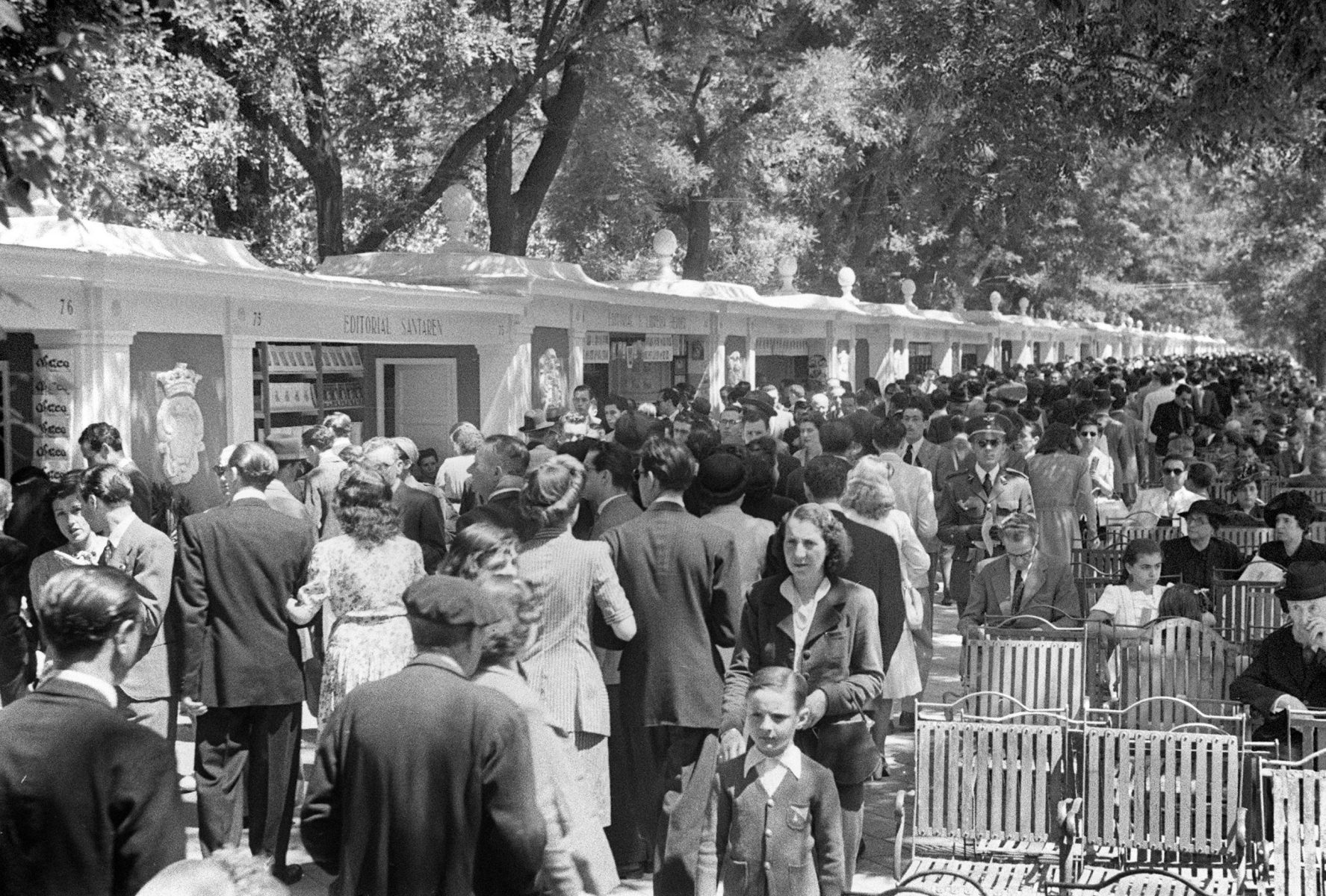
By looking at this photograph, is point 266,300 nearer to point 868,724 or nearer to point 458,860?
point 868,724

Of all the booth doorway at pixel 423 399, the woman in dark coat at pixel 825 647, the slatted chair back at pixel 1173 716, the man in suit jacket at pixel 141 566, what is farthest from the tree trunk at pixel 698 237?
the woman in dark coat at pixel 825 647

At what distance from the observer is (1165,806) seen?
6.01 metres

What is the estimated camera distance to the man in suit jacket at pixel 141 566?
6.59 m

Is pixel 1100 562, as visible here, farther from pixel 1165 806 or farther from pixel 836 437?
pixel 1165 806

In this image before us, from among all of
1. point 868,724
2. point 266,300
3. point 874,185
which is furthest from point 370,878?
point 874,185

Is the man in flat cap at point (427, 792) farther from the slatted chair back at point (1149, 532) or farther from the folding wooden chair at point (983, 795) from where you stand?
the slatted chair back at point (1149, 532)

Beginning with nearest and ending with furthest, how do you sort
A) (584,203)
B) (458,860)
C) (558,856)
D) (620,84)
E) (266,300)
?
(458,860)
(558,856)
(266,300)
(620,84)
(584,203)

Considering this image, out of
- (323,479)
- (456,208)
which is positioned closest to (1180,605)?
(323,479)

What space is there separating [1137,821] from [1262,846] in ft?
1.36

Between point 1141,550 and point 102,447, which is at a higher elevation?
point 102,447

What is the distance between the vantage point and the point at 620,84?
24.4 meters

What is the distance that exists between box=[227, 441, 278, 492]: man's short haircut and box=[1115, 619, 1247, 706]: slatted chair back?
3.65 m

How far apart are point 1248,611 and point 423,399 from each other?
29.9 ft

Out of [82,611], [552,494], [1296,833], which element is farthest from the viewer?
[552,494]
